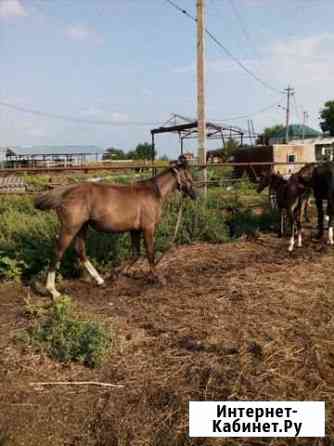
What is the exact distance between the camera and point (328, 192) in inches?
327

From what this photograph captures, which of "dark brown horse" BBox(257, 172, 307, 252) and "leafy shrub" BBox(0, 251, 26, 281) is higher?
"dark brown horse" BBox(257, 172, 307, 252)

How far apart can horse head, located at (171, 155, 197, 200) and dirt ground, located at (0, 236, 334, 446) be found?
1429 millimetres

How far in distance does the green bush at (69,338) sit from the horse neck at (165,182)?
8.19 feet

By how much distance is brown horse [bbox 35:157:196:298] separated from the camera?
5.34 metres

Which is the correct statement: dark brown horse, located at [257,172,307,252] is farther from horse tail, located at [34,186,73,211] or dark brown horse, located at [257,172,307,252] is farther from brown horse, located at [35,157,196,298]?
horse tail, located at [34,186,73,211]

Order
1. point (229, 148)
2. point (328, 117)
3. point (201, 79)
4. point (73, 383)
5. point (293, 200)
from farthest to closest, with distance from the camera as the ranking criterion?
point (328, 117) < point (229, 148) < point (201, 79) < point (293, 200) < point (73, 383)

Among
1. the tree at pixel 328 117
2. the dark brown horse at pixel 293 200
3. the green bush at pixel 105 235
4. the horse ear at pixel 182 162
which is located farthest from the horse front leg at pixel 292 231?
the tree at pixel 328 117

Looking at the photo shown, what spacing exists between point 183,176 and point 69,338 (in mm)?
3277

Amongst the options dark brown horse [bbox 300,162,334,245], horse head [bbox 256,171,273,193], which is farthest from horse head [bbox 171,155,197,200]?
horse head [bbox 256,171,273,193]

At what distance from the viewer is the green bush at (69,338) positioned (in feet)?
11.6

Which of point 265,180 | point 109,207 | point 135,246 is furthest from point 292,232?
point 109,207

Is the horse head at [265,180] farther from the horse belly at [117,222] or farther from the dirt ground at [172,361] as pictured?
the horse belly at [117,222]

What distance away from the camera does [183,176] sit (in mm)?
6191

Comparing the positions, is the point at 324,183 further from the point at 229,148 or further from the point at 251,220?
the point at 229,148
